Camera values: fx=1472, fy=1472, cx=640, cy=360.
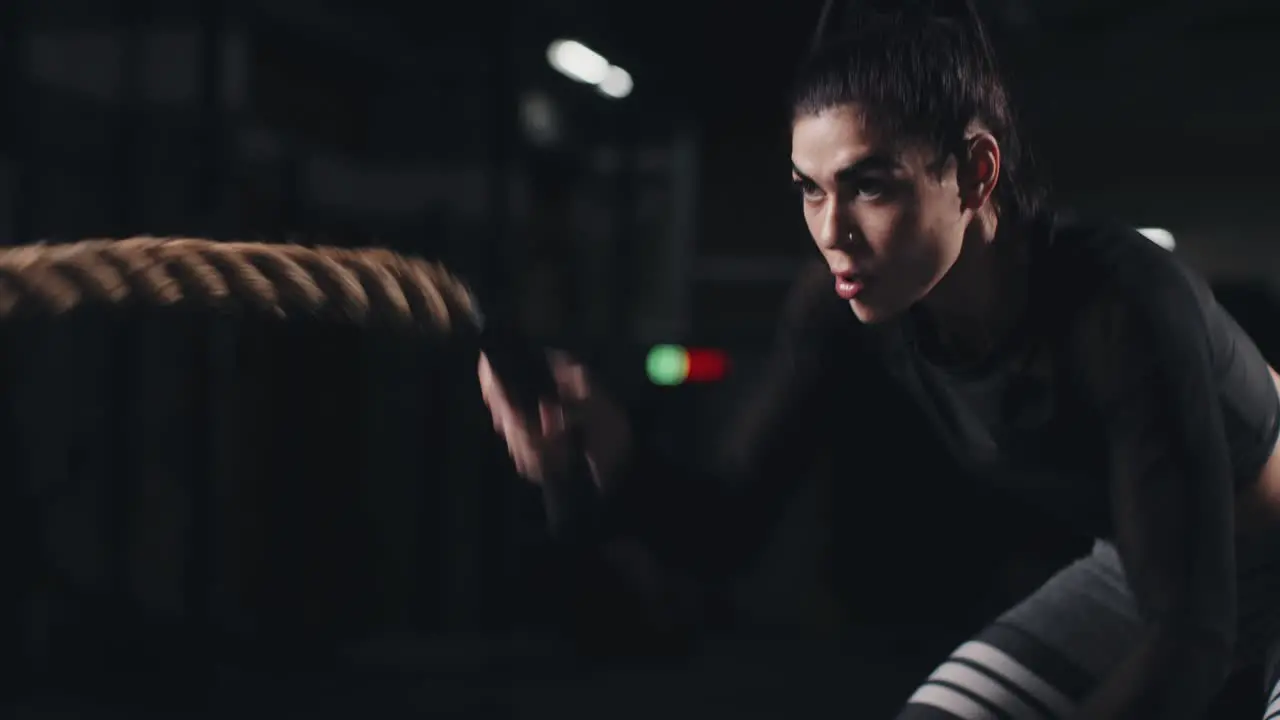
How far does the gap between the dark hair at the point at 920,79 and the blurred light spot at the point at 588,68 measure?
13.5 ft

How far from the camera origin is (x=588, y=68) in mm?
5598

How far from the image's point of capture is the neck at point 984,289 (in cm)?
133

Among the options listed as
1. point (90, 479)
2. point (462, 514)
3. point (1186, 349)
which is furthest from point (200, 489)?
point (1186, 349)

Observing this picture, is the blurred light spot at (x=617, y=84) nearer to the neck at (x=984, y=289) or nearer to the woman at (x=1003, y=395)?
the woman at (x=1003, y=395)

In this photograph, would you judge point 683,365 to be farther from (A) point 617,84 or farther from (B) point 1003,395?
(B) point 1003,395

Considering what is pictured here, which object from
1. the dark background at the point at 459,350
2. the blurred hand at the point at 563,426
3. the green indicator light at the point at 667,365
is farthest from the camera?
the green indicator light at the point at 667,365

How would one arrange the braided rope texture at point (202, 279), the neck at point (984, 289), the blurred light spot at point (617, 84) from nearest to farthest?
the braided rope texture at point (202, 279)
the neck at point (984, 289)
the blurred light spot at point (617, 84)

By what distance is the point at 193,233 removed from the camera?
3.96m

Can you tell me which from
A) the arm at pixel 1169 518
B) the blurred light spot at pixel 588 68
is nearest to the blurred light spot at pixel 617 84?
the blurred light spot at pixel 588 68

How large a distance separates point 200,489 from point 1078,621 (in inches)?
122

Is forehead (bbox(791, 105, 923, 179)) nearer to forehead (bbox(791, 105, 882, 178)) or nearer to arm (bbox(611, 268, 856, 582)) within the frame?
forehead (bbox(791, 105, 882, 178))

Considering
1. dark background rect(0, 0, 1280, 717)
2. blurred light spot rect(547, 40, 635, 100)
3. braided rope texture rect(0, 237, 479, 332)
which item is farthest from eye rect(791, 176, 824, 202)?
blurred light spot rect(547, 40, 635, 100)

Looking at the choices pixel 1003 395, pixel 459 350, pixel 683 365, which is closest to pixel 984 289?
pixel 1003 395

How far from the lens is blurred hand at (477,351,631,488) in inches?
48.2
